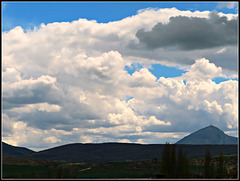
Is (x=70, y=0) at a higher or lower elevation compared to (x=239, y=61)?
higher

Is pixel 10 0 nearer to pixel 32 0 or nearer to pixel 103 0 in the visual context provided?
pixel 32 0

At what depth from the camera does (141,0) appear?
136 meters

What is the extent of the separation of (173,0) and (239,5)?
26615 millimetres

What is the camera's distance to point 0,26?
147 metres

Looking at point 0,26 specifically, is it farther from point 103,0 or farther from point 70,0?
point 103,0

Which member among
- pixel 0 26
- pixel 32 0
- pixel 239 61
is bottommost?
pixel 239 61

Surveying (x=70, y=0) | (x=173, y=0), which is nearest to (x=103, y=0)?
(x=70, y=0)

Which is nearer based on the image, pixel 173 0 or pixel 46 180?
pixel 173 0

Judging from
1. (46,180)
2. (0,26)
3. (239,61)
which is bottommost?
(46,180)

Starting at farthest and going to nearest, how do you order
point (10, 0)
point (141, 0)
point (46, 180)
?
point (46, 180) < point (10, 0) < point (141, 0)

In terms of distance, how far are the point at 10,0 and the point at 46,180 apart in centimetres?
7639

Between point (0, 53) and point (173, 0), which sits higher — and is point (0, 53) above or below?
below

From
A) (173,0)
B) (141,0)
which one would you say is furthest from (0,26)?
(173,0)

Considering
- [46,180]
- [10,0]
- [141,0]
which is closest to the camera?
[141,0]
